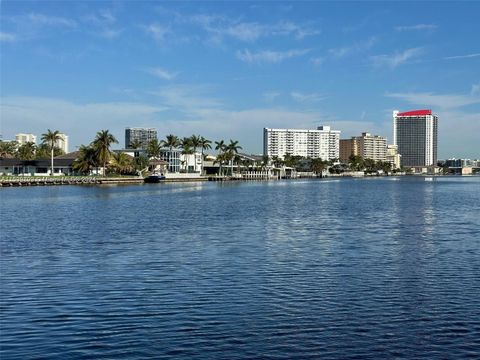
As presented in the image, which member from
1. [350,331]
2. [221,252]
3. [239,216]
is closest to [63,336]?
[350,331]

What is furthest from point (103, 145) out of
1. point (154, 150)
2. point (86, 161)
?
point (154, 150)

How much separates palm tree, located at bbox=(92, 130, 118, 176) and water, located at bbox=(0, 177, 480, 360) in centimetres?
11140

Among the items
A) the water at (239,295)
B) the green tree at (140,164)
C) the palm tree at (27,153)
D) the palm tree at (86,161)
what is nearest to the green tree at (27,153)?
the palm tree at (27,153)

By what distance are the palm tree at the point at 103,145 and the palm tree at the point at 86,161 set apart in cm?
203

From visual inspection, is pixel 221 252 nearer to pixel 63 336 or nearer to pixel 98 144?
pixel 63 336

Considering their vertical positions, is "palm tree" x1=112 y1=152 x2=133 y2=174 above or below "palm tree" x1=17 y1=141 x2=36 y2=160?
below

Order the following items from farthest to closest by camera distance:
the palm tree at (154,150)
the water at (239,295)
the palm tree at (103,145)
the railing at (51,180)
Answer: the palm tree at (154,150), the palm tree at (103,145), the railing at (51,180), the water at (239,295)

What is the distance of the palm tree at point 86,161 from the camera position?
153m

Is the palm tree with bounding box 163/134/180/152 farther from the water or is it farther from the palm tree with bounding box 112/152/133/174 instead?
the water

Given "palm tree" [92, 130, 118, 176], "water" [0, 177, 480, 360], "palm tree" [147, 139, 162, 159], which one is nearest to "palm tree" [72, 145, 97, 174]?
"palm tree" [92, 130, 118, 176]

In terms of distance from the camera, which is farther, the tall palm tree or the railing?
the tall palm tree

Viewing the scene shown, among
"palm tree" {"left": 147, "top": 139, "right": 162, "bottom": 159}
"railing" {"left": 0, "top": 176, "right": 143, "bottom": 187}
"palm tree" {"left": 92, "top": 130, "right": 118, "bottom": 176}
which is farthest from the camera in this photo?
"palm tree" {"left": 147, "top": 139, "right": 162, "bottom": 159}

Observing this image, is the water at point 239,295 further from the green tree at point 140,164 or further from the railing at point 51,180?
the green tree at point 140,164

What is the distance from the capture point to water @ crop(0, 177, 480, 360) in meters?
14.9
